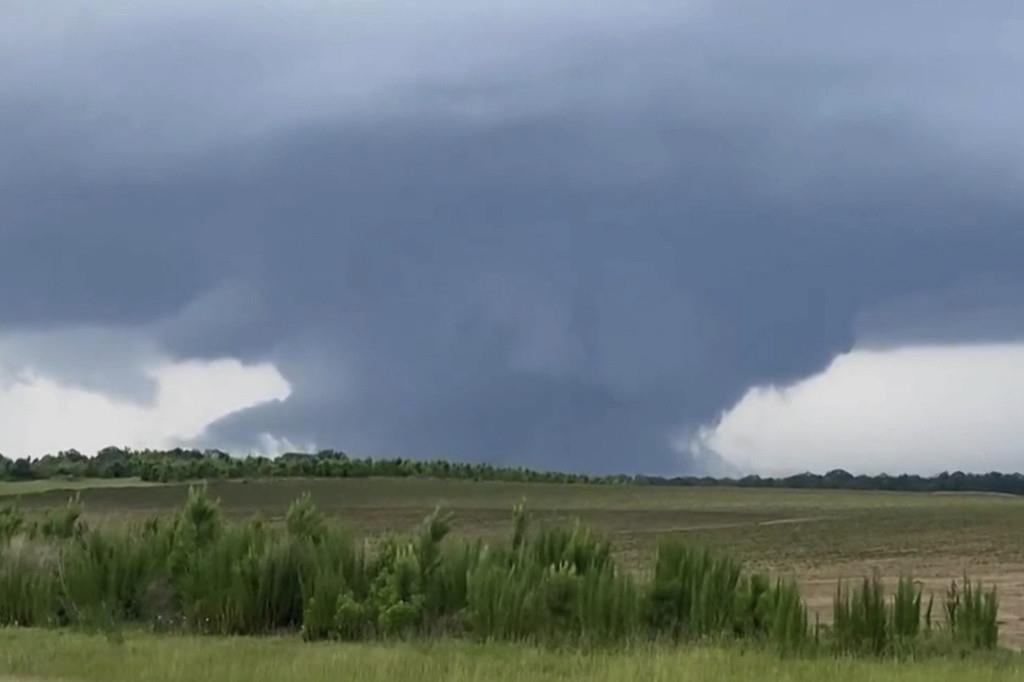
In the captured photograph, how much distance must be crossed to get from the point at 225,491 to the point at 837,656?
60.2 meters

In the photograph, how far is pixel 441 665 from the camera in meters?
17.6

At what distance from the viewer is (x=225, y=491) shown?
7600 cm

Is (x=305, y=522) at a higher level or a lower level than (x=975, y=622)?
higher

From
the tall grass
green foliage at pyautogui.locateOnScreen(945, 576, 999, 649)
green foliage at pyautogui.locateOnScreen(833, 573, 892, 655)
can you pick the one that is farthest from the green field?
green foliage at pyautogui.locateOnScreen(833, 573, 892, 655)

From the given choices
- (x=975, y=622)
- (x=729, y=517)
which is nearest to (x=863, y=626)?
(x=975, y=622)

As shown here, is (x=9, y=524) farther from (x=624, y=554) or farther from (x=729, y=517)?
(x=729, y=517)

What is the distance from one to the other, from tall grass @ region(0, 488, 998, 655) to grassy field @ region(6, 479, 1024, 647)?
2.60m

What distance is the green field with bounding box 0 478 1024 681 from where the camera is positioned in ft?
56.2

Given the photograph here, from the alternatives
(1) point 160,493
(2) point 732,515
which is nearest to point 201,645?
(2) point 732,515

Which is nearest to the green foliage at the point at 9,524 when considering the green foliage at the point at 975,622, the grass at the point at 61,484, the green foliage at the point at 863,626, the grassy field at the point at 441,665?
the grassy field at the point at 441,665

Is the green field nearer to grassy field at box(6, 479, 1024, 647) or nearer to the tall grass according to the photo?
grassy field at box(6, 479, 1024, 647)

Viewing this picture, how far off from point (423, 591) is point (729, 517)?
35.3m

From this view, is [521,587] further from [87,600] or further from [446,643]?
[87,600]

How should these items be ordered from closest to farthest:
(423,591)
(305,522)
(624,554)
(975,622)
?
(975,622) → (423,591) → (305,522) → (624,554)
